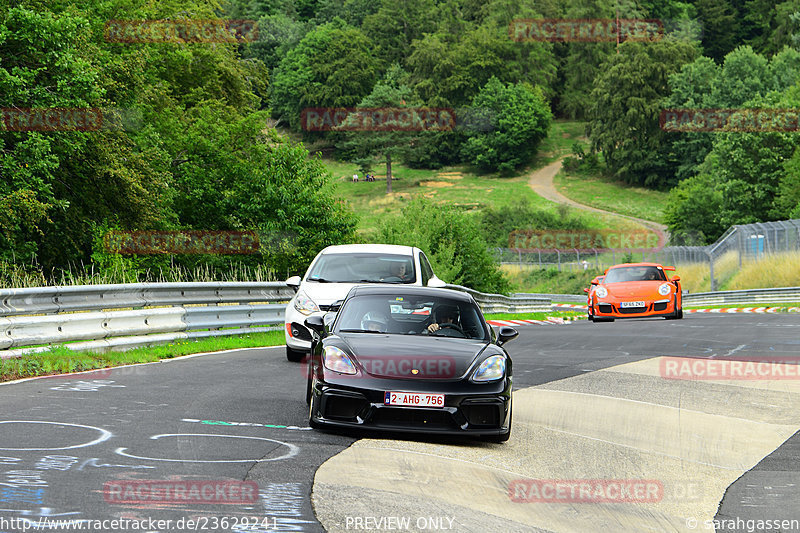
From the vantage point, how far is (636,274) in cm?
2681

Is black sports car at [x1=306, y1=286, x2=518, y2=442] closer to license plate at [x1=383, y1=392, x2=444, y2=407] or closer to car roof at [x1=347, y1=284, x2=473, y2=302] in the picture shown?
license plate at [x1=383, y1=392, x2=444, y2=407]

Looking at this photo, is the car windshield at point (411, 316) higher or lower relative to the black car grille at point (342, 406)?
higher

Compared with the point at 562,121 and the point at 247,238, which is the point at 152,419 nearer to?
the point at 247,238

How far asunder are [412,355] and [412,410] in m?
0.55

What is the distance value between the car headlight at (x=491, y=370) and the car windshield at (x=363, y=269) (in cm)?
639

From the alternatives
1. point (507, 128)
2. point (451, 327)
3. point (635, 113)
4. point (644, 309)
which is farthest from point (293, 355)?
point (507, 128)

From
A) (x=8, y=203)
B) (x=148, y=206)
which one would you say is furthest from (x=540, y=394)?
(x=148, y=206)

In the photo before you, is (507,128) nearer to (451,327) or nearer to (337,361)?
(451,327)

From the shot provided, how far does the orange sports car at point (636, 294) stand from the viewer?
86.4 feet

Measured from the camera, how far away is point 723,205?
82.9m

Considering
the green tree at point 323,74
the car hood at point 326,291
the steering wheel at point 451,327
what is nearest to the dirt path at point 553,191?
the green tree at point 323,74

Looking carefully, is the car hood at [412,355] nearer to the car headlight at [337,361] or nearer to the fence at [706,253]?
the car headlight at [337,361]

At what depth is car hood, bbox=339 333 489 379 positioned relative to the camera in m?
7.92

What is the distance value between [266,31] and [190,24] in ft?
429
